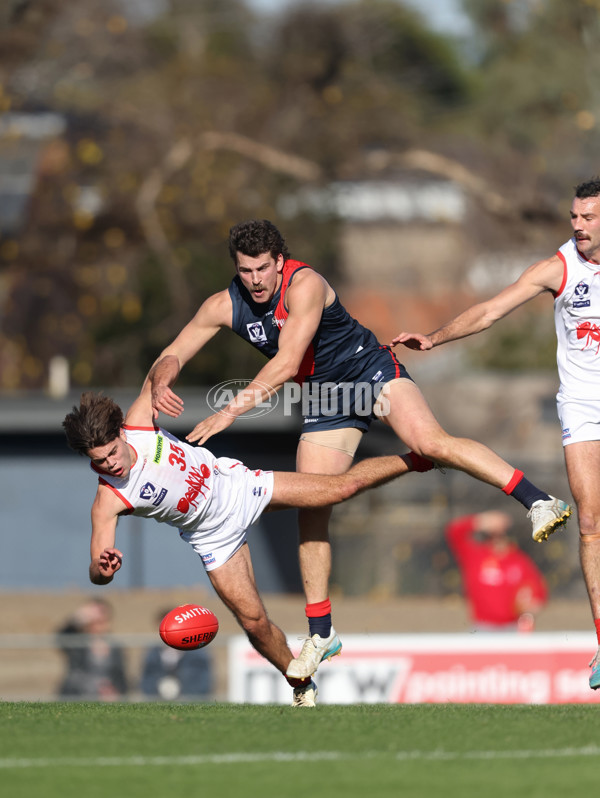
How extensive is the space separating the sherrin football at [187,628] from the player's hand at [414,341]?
2.23 metres

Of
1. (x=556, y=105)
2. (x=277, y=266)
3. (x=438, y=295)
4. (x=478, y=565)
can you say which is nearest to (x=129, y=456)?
(x=277, y=266)

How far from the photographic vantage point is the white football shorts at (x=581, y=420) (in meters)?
8.53

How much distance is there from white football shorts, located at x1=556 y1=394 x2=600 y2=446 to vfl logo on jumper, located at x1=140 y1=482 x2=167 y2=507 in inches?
103

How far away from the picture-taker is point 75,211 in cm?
2583

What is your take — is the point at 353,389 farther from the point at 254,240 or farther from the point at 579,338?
the point at 579,338

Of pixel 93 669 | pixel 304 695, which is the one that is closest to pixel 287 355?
pixel 304 695

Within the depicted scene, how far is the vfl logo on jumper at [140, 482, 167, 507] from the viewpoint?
8523 mm

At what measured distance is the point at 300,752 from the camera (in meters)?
6.50

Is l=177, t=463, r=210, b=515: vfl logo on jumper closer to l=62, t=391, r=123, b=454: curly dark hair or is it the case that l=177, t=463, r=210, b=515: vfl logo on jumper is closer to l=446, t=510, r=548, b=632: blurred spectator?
l=62, t=391, r=123, b=454: curly dark hair

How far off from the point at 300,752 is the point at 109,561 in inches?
83.8

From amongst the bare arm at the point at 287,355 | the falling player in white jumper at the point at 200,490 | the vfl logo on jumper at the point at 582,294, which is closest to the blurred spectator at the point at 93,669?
the falling player in white jumper at the point at 200,490

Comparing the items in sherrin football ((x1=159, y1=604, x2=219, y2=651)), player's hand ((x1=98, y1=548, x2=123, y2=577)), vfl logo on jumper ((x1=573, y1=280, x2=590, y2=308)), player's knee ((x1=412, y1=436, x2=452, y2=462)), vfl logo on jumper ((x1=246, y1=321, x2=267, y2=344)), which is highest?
vfl logo on jumper ((x1=573, y1=280, x2=590, y2=308))

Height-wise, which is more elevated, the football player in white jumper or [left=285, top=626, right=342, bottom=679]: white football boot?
the football player in white jumper

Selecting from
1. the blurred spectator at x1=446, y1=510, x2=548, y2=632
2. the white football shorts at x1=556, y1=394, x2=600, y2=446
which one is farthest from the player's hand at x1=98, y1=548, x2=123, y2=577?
the blurred spectator at x1=446, y1=510, x2=548, y2=632
